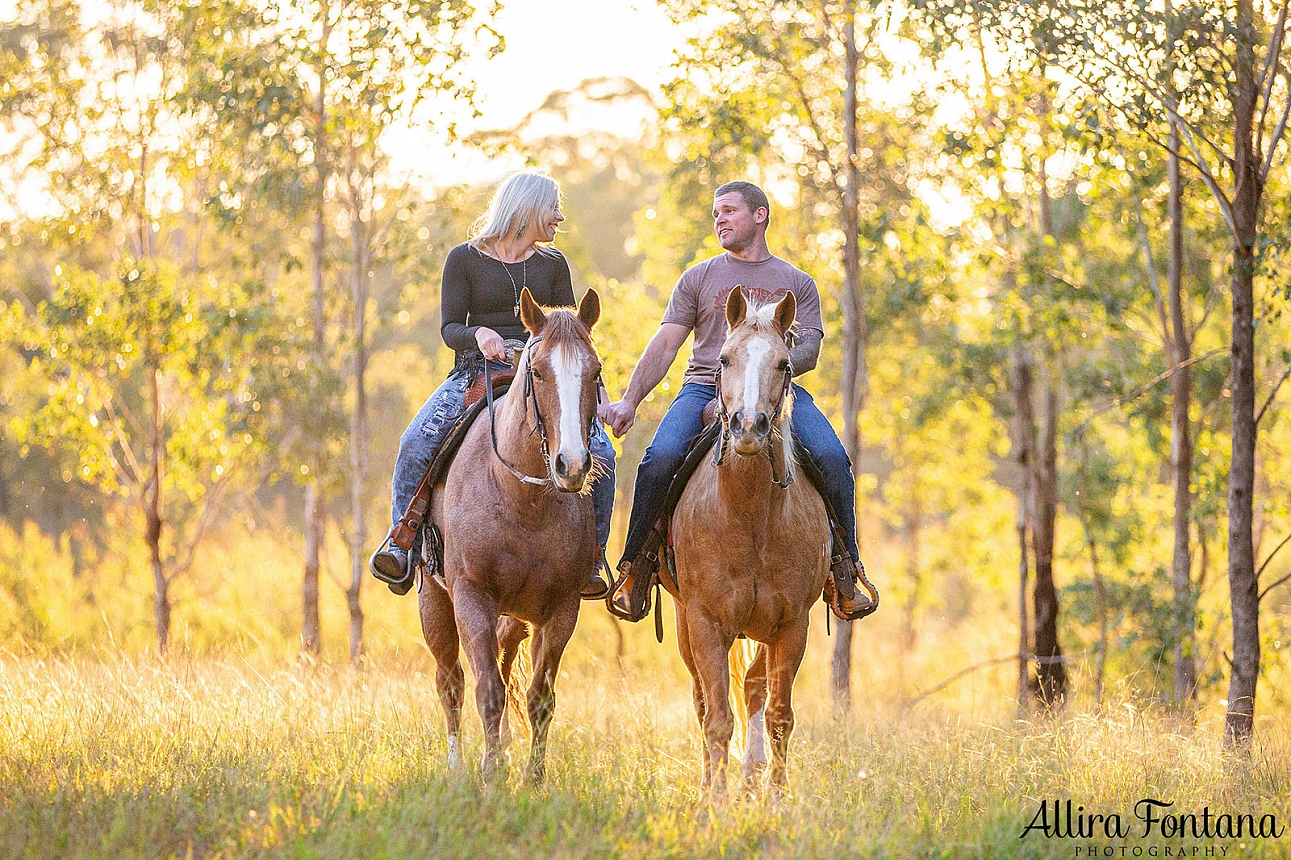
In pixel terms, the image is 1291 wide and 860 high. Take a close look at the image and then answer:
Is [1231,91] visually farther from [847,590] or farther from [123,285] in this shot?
[123,285]

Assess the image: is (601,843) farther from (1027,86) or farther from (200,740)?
(1027,86)

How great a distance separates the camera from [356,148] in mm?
13594

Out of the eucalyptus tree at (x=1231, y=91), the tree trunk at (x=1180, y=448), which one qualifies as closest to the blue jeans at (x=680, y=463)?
the eucalyptus tree at (x=1231, y=91)

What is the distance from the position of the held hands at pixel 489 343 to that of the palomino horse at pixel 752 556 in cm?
132

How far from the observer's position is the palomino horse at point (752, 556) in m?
6.23

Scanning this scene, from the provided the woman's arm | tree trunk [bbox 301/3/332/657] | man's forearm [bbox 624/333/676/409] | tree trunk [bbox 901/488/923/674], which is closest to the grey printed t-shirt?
man's forearm [bbox 624/333/676/409]

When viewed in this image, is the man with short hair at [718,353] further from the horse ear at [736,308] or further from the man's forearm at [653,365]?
the horse ear at [736,308]

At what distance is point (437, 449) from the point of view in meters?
7.53

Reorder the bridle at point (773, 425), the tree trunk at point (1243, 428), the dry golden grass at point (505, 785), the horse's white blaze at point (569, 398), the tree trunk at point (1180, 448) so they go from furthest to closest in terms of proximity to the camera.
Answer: the tree trunk at point (1180, 448)
the tree trunk at point (1243, 428)
the bridle at point (773, 425)
the horse's white blaze at point (569, 398)
the dry golden grass at point (505, 785)

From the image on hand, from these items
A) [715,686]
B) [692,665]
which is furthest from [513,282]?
[715,686]

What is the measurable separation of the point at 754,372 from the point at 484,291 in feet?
7.40

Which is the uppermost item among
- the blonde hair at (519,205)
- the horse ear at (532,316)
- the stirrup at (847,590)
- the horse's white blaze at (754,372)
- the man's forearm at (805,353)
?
the blonde hair at (519,205)

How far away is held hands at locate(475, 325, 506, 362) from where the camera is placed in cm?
705

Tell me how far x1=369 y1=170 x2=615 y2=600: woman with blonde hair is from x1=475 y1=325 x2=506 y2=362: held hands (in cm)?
10
